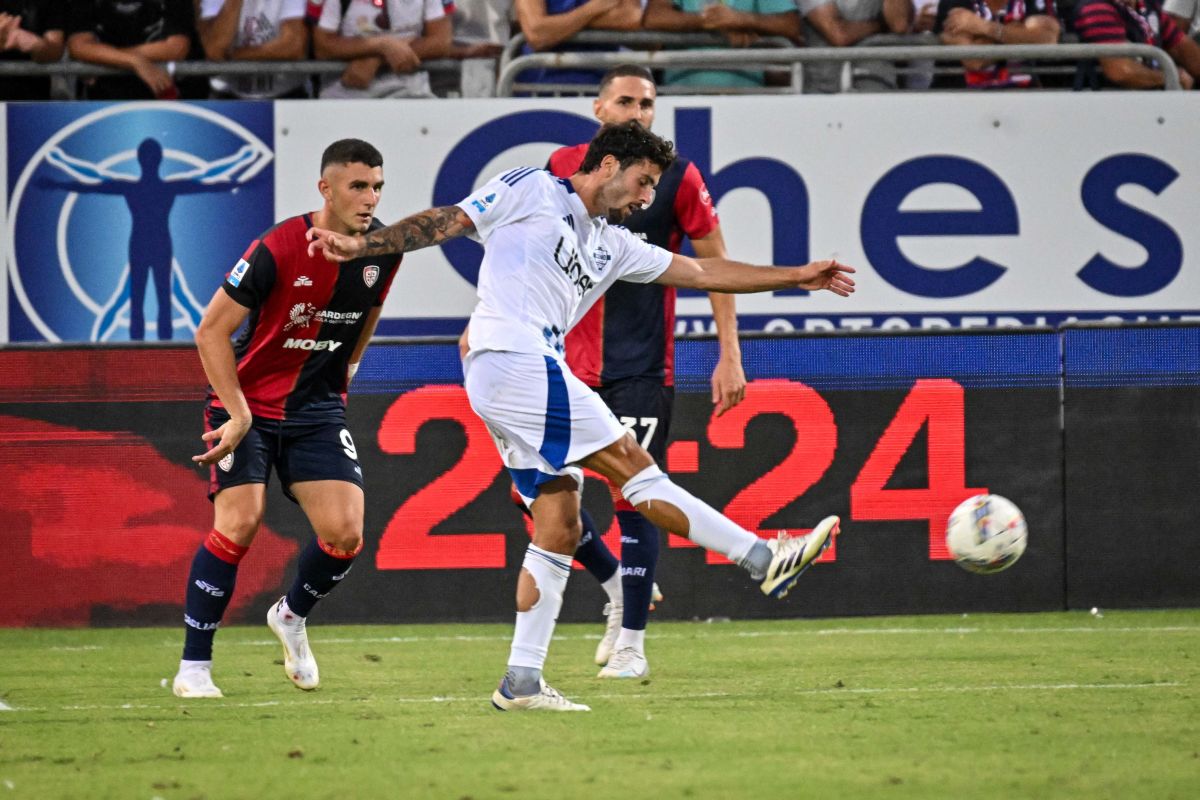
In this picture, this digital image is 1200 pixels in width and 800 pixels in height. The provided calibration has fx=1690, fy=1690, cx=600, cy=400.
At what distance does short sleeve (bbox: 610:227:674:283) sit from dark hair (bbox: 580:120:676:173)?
1.08 feet

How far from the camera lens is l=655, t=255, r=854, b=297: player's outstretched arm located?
604 cm

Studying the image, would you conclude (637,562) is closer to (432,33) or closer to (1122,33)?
(432,33)

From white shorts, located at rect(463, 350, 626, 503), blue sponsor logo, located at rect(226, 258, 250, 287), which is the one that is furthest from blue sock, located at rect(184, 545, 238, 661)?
white shorts, located at rect(463, 350, 626, 503)

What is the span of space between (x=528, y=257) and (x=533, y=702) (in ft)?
4.92

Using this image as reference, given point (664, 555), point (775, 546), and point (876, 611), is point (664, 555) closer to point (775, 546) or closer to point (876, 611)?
point (876, 611)

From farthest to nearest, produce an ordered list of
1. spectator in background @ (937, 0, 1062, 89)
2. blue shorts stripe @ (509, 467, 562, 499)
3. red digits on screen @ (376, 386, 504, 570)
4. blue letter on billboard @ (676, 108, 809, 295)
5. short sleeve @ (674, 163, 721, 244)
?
spectator in background @ (937, 0, 1062, 89)
blue letter on billboard @ (676, 108, 809, 295)
red digits on screen @ (376, 386, 504, 570)
short sleeve @ (674, 163, 721, 244)
blue shorts stripe @ (509, 467, 562, 499)

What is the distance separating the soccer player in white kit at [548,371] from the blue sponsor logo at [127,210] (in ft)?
18.7

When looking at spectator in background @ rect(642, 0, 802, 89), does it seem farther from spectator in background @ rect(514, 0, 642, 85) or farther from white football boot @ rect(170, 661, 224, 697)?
white football boot @ rect(170, 661, 224, 697)

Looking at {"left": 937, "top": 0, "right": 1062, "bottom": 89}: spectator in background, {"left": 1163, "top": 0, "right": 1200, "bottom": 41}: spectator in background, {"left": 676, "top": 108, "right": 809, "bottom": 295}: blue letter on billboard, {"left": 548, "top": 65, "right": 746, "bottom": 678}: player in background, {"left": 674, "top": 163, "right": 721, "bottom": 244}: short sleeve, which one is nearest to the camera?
{"left": 548, "top": 65, "right": 746, "bottom": 678}: player in background

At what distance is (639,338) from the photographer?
7344 mm

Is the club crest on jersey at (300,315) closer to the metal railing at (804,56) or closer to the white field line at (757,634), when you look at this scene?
the white field line at (757,634)

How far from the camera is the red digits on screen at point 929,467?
931 cm

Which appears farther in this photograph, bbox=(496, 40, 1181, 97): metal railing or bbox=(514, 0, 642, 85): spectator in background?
bbox=(514, 0, 642, 85): spectator in background

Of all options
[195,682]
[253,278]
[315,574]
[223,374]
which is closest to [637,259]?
[253,278]
